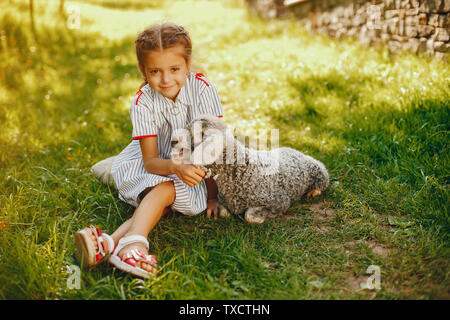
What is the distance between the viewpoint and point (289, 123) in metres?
4.18

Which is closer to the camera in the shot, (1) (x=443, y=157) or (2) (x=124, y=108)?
(1) (x=443, y=157)

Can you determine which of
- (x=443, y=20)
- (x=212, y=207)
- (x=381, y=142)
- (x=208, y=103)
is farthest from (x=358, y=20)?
(x=212, y=207)

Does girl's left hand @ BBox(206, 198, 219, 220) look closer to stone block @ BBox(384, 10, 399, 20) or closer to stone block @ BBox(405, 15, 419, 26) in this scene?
stone block @ BBox(405, 15, 419, 26)

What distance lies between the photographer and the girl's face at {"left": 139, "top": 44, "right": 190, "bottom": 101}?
244cm

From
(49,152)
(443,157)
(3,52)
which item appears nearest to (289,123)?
(443,157)

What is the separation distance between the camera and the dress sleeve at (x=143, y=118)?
260 cm

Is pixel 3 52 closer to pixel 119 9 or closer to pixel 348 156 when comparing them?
pixel 348 156

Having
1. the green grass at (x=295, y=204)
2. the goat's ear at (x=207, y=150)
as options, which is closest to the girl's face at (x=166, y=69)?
the goat's ear at (x=207, y=150)

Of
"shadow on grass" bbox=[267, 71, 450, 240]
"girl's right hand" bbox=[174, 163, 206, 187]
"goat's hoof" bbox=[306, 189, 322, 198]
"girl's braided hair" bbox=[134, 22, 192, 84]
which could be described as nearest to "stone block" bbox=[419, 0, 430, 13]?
"shadow on grass" bbox=[267, 71, 450, 240]

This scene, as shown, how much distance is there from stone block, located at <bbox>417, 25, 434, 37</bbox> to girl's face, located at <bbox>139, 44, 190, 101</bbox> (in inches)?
126

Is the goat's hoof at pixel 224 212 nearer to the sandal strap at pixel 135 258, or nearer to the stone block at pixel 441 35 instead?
the sandal strap at pixel 135 258

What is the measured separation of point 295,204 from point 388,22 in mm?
3479

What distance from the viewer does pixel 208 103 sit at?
2777mm
